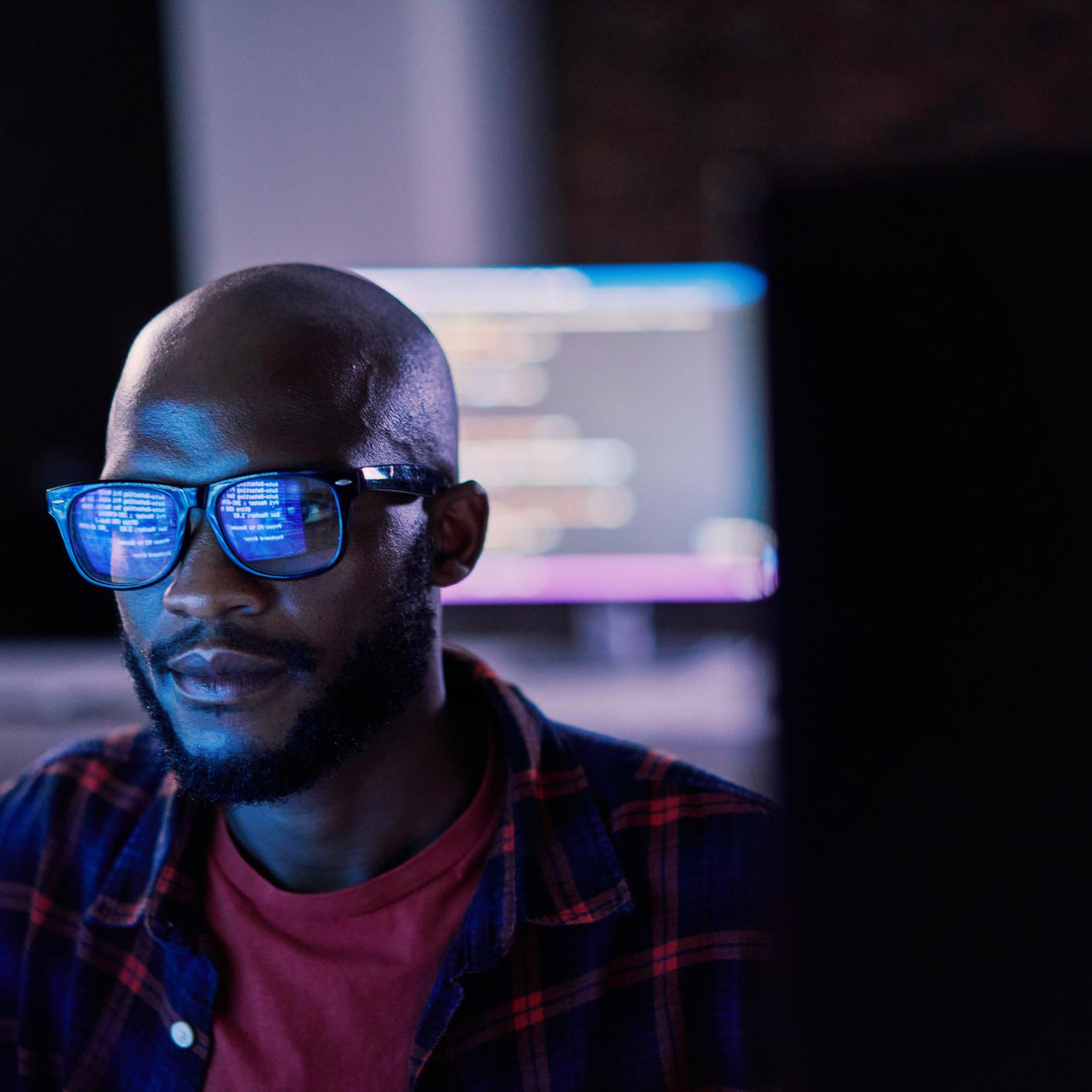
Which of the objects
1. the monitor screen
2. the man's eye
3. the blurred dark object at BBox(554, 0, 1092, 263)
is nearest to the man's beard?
the man's eye

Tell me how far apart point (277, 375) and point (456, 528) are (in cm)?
23

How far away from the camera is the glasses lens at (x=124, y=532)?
87 cm

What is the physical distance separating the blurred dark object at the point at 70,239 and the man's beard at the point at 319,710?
6.03 feet

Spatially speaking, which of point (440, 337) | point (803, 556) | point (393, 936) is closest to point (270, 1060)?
point (393, 936)

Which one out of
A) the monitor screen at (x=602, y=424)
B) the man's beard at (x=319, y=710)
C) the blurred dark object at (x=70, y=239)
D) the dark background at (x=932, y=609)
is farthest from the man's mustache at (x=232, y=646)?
the blurred dark object at (x=70, y=239)

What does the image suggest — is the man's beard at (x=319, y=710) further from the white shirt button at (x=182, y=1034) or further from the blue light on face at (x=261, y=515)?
the white shirt button at (x=182, y=1034)

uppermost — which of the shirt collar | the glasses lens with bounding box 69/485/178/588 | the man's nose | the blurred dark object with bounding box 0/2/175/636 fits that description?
the blurred dark object with bounding box 0/2/175/636

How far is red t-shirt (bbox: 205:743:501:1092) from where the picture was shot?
866 mm

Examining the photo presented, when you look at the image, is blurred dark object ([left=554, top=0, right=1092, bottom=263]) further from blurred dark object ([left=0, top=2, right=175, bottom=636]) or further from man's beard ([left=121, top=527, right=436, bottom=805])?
man's beard ([left=121, top=527, right=436, bottom=805])

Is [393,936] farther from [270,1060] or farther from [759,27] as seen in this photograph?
[759,27]

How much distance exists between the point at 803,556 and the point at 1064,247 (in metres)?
0.11

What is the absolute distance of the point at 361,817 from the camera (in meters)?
0.98

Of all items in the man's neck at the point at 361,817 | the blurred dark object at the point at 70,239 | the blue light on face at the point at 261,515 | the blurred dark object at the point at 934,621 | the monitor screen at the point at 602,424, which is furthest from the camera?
the blurred dark object at the point at 70,239

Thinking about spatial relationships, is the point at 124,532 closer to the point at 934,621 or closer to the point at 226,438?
the point at 226,438
